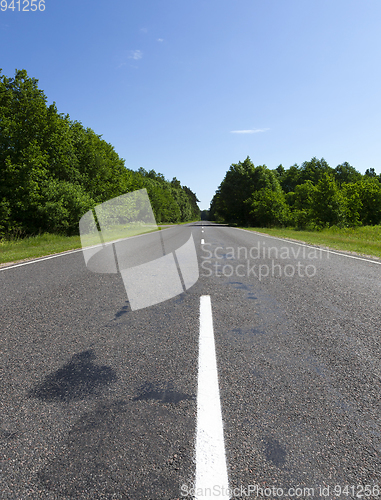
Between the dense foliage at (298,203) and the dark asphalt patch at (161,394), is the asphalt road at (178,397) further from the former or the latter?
the dense foliage at (298,203)

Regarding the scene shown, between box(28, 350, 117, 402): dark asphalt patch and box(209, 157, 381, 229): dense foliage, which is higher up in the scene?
box(209, 157, 381, 229): dense foliage

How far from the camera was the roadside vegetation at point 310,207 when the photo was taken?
71.4 feet

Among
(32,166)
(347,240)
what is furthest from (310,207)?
(32,166)

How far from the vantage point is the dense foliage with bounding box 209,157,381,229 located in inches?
1220

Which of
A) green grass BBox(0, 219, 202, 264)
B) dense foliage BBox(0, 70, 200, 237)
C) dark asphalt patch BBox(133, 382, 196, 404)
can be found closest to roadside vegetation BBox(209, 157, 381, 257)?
green grass BBox(0, 219, 202, 264)

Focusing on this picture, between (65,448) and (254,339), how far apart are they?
207cm

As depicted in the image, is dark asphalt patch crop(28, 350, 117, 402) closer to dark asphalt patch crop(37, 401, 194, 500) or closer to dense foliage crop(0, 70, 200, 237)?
dark asphalt patch crop(37, 401, 194, 500)

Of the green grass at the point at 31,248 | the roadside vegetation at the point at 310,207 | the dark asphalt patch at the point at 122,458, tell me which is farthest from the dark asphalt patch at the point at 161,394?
the roadside vegetation at the point at 310,207

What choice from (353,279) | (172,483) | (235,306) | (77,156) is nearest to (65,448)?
(172,483)

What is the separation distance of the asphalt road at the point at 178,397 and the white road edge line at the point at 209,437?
4 centimetres

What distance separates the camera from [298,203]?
58.4 m

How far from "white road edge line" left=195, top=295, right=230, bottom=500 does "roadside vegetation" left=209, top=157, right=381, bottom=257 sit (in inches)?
502

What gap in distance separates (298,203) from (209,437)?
61.5 meters

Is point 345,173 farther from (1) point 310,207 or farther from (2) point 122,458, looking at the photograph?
(2) point 122,458
